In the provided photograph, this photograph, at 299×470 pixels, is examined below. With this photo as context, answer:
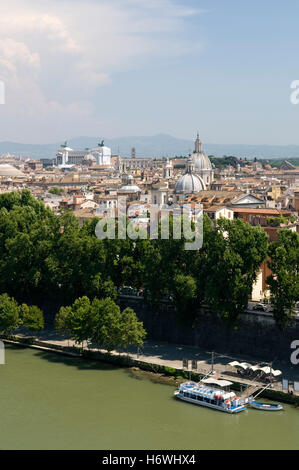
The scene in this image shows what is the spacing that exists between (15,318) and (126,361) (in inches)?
113

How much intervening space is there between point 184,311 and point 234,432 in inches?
148

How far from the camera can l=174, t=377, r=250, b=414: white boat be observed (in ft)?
33.5

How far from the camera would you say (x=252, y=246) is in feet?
40.7

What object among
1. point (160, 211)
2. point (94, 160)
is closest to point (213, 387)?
point (160, 211)

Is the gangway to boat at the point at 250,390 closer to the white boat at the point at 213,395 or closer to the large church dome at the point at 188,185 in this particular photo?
the white boat at the point at 213,395

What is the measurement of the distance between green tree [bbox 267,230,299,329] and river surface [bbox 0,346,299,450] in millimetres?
2030

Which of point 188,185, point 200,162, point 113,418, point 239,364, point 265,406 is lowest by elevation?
point 113,418

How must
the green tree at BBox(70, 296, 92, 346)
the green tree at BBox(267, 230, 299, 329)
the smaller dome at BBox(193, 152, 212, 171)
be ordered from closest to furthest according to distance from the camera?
1. the green tree at BBox(267, 230, 299, 329)
2. the green tree at BBox(70, 296, 92, 346)
3. the smaller dome at BBox(193, 152, 212, 171)

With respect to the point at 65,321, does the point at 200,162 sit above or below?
above

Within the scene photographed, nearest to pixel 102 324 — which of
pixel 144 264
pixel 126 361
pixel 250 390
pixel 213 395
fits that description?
pixel 126 361

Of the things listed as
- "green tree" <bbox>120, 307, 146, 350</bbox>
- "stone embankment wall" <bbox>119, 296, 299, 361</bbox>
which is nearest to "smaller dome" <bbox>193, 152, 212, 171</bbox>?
"stone embankment wall" <bbox>119, 296, 299, 361</bbox>

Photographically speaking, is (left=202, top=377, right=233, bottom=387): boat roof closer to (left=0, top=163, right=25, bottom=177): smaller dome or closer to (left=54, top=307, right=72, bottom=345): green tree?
(left=54, top=307, right=72, bottom=345): green tree

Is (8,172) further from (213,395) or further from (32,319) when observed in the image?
(213,395)

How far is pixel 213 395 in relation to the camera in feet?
34.2
